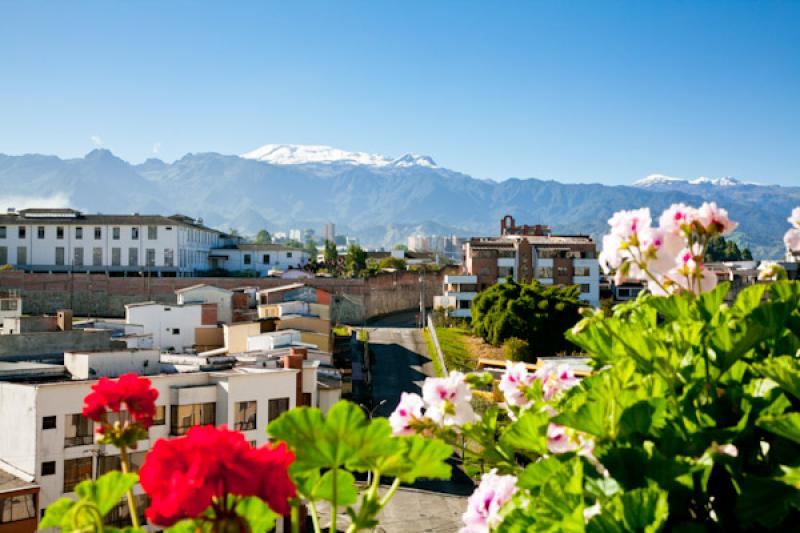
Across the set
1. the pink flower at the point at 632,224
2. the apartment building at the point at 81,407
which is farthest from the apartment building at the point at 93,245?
the pink flower at the point at 632,224

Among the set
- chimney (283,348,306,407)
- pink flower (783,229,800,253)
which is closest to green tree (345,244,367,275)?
chimney (283,348,306,407)

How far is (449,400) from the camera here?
3.22m

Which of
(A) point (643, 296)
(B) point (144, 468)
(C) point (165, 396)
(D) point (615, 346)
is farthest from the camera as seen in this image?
(C) point (165, 396)

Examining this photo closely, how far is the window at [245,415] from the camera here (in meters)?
26.0

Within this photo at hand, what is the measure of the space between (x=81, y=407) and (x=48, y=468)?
1970 millimetres

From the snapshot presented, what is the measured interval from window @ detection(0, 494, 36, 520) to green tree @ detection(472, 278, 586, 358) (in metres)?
28.5

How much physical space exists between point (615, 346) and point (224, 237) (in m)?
81.7

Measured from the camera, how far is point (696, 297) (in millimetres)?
3117

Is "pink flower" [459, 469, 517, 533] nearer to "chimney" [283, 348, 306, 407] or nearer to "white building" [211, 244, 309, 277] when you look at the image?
"chimney" [283, 348, 306, 407]

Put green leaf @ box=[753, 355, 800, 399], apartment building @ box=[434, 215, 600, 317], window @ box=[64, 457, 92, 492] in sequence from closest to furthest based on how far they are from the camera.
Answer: green leaf @ box=[753, 355, 800, 399]
window @ box=[64, 457, 92, 492]
apartment building @ box=[434, 215, 600, 317]

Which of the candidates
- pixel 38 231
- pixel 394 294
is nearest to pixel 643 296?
pixel 394 294

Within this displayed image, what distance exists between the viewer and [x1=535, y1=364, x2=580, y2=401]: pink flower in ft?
11.4

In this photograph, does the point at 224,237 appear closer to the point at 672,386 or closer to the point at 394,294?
the point at 394,294

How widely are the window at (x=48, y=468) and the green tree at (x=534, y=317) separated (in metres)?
27.0
